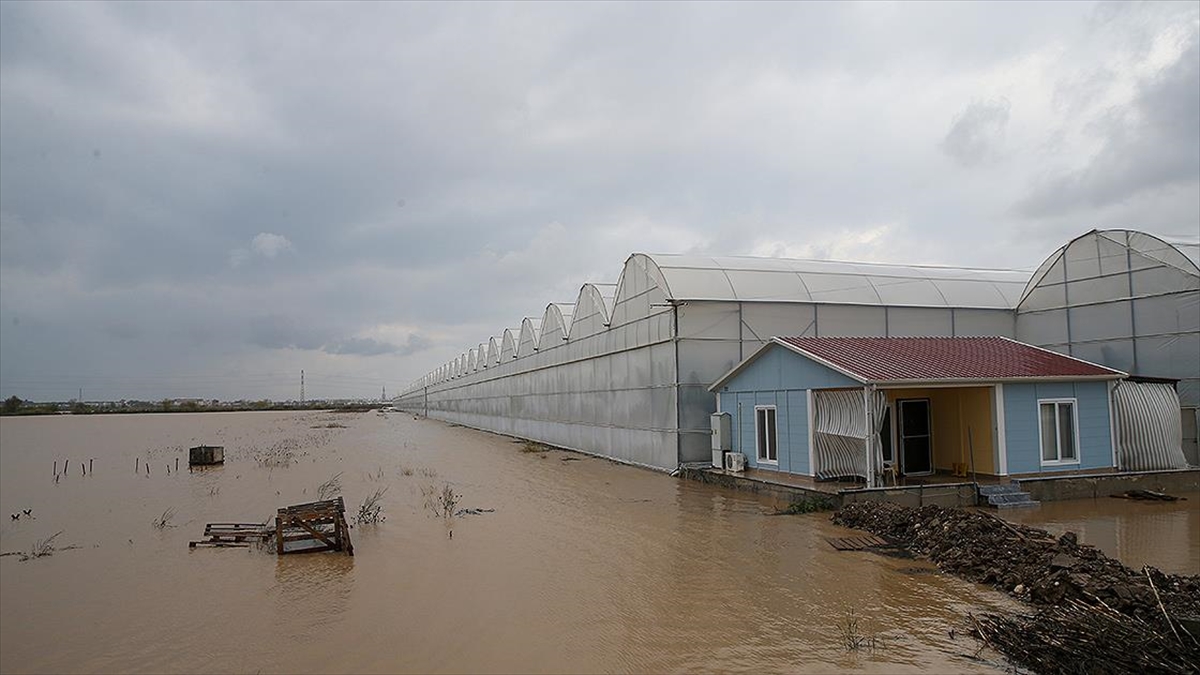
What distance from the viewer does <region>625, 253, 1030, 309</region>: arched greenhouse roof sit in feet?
76.4

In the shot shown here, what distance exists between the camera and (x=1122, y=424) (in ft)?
60.2

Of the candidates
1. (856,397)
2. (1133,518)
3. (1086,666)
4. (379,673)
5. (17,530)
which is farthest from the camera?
(856,397)

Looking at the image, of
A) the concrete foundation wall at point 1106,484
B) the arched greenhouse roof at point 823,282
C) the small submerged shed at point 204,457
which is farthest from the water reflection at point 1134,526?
the small submerged shed at point 204,457

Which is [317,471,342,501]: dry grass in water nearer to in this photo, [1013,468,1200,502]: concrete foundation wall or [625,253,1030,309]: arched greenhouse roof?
[625,253,1030,309]: arched greenhouse roof

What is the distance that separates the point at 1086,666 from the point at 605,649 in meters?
3.97

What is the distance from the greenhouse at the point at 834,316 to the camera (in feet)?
69.6

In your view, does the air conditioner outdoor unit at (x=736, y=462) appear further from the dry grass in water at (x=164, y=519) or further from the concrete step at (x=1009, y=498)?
the dry grass in water at (x=164, y=519)

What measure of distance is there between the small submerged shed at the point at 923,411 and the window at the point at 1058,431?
0.07 ft

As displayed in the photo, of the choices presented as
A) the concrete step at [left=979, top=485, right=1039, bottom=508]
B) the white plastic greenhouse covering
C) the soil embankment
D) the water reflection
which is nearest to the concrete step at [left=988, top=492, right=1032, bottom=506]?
the concrete step at [left=979, top=485, right=1039, bottom=508]

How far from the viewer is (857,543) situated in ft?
38.8

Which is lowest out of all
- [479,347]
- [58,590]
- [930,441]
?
[58,590]

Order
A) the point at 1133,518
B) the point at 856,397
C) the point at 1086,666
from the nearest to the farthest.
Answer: the point at 1086,666
the point at 1133,518
the point at 856,397

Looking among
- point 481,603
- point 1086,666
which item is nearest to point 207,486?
point 481,603

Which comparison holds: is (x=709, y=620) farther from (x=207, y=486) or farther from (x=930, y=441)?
(x=207, y=486)
